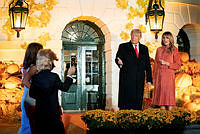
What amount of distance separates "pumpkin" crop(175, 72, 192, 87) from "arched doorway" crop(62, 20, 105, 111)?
232 centimetres

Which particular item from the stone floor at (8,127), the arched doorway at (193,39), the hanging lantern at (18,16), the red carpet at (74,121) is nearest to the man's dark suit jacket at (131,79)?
the red carpet at (74,121)

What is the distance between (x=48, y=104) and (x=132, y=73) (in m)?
2.37

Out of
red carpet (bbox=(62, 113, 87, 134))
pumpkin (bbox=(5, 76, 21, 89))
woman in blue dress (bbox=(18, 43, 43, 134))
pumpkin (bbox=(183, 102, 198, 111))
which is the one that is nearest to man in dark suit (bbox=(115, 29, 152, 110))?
red carpet (bbox=(62, 113, 87, 134))

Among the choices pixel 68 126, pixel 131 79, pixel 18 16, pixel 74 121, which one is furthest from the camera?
pixel 18 16

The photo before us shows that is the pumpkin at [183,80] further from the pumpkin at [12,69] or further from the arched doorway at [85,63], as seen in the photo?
the pumpkin at [12,69]

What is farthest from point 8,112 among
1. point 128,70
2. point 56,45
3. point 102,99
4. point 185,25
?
point 185,25

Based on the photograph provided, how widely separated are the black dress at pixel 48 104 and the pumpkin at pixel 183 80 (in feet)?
18.2

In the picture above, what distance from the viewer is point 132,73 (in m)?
6.61

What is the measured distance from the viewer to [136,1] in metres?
10.3

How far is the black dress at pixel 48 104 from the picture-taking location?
4594 millimetres

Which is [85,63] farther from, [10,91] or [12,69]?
[10,91]

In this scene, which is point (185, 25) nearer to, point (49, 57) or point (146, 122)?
point (146, 122)

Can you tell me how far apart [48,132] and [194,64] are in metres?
6.53

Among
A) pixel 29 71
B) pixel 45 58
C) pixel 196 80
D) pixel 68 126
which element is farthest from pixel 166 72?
pixel 45 58
